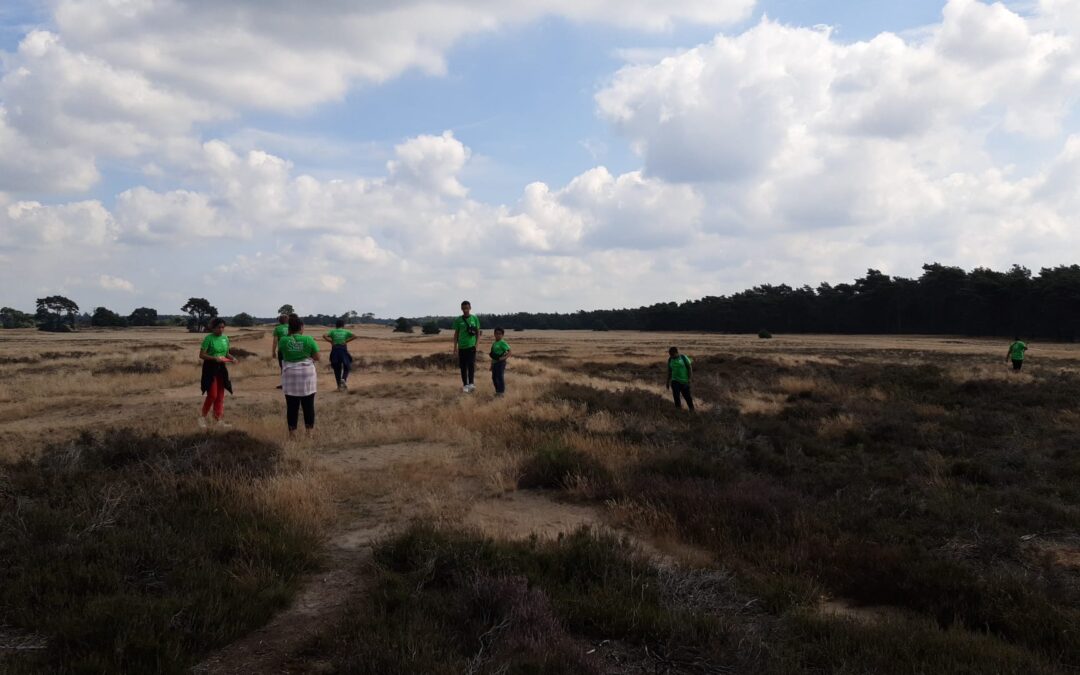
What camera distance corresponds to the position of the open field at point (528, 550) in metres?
3.72

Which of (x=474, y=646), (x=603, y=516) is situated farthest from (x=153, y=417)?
(x=474, y=646)

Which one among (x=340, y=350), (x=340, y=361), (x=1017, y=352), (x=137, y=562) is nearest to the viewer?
(x=137, y=562)

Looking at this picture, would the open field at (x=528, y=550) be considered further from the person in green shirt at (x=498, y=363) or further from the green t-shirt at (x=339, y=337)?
the green t-shirt at (x=339, y=337)

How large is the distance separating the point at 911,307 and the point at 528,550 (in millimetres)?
104335

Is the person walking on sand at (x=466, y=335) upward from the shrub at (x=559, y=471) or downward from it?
upward

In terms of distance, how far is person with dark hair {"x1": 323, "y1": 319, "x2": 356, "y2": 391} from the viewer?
16.4 m

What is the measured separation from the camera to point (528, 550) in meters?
5.16

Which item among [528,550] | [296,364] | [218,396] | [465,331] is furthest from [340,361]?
[528,550]

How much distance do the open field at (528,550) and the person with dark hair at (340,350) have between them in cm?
474

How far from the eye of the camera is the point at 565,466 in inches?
314

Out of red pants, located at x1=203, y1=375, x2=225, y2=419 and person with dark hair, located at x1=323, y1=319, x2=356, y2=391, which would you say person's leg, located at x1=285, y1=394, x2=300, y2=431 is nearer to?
red pants, located at x1=203, y1=375, x2=225, y2=419

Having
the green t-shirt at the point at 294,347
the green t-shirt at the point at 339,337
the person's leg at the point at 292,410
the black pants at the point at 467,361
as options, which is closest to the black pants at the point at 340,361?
the green t-shirt at the point at 339,337

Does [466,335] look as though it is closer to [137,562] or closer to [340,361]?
[340,361]

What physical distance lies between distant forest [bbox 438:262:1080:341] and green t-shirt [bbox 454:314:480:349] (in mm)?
78267
